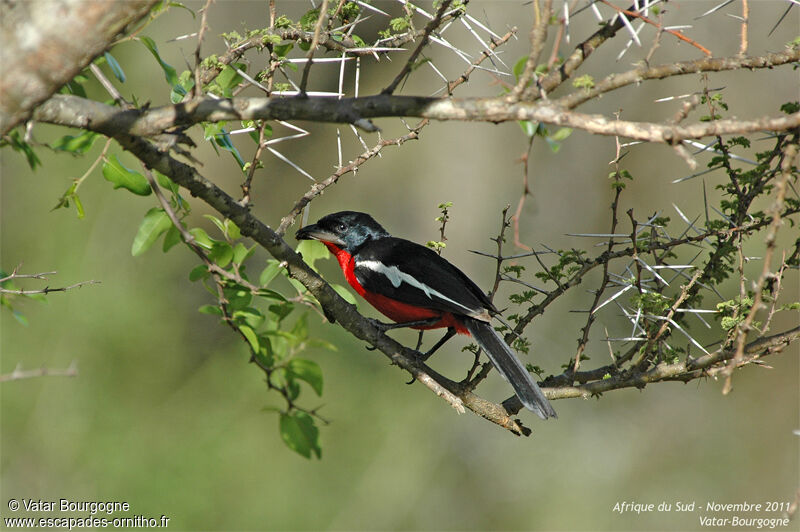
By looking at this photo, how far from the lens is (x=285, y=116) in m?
1.87

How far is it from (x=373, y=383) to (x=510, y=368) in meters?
3.95

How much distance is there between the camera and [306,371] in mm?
2930

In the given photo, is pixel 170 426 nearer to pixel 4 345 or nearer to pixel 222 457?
pixel 222 457

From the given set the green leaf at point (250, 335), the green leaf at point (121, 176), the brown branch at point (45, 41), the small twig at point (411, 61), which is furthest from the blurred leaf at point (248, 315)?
the brown branch at point (45, 41)

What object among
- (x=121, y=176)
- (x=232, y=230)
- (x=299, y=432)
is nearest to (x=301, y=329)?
(x=299, y=432)

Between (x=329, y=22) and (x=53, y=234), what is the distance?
426 centimetres

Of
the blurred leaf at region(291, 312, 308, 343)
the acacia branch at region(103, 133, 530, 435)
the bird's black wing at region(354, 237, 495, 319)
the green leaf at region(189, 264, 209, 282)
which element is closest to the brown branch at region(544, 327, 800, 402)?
the acacia branch at region(103, 133, 530, 435)

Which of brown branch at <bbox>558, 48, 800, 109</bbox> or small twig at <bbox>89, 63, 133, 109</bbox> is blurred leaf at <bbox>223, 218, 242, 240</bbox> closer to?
small twig at <bbox>89, 63, 133, 109</bbox>

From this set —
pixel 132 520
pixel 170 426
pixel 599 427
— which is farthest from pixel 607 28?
pixel 599 427

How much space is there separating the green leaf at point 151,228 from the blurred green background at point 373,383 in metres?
2.41

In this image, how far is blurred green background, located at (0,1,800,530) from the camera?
5.78 meters

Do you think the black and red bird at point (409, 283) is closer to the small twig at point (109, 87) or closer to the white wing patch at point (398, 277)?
the white wing patch at point (398, 277)

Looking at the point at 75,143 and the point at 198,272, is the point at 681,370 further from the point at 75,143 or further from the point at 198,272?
the point at 75,143

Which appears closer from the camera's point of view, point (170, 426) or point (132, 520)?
point (132, 520)
